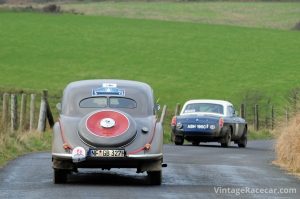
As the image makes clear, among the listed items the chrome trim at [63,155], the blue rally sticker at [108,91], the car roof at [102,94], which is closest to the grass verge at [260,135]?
the car roof at [102,94]

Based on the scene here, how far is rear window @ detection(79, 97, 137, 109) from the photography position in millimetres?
16703

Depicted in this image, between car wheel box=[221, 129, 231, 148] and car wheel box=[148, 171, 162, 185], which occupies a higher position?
car wheel box=[148, 171, 162, 185]

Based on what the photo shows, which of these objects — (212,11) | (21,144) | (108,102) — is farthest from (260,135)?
(212,11)

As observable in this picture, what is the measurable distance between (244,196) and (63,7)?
277 ft

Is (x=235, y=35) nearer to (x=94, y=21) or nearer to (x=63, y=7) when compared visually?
(x=94, y=21)

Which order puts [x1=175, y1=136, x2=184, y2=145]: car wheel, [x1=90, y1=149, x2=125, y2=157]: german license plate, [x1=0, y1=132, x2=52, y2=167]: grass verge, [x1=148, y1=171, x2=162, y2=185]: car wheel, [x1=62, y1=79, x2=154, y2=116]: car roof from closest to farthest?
[x1=90, y1=149, x2=125, y2=157]: german license plate < [x1=148, y1=171, x2=162, y2=185]: car wheel < [x1=62, y1=79, x2=154, y2=116]: car roof < [x1=0, y1=132, x2=52, y2=167]: grass verge < [x1=175, y1=136, x2=184, y2=145]: car wheel

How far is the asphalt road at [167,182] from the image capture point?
46.0ft

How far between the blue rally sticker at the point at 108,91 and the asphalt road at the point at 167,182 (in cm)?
130

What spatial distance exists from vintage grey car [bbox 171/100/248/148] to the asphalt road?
859cm

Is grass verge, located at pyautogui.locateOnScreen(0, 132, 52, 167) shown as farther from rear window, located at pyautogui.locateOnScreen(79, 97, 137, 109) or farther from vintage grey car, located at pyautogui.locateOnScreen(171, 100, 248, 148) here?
vintage grey car, located at pyautogui.locateOnScreen(171, 100, 248, 148)

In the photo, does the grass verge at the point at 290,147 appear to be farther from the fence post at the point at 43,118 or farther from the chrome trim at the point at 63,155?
the fence post at the point at 43,118

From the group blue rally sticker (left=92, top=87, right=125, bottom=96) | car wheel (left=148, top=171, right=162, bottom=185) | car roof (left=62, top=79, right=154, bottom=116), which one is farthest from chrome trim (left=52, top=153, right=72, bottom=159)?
blue rally sticker (left=92, top=87, right=125, bottom=96)

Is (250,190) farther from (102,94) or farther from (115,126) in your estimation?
(102,94)

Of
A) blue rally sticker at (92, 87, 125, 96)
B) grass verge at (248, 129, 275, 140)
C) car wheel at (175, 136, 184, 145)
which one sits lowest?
Answer: grass verge at (248, 129, 275, 140)
